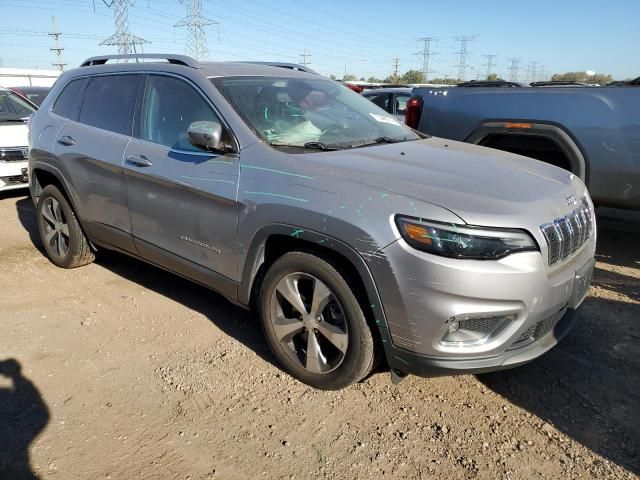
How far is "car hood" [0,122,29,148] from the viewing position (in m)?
7.28

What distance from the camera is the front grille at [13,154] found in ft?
23.5

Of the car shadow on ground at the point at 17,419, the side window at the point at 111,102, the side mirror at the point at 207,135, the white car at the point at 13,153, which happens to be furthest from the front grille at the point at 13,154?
the side mirror at the point at 207,135

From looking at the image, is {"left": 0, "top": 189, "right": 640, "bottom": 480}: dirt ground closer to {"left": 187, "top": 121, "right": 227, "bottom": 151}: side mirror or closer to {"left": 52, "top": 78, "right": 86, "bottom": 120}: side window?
{"left": 187, "top": 121, "right": 227, "bottom": 151}: side mirror

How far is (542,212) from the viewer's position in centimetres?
257

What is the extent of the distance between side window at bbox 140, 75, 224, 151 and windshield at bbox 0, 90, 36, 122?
5327 mm

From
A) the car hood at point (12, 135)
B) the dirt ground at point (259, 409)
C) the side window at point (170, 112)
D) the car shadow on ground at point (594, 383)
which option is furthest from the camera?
the car hood at point (12, 135)

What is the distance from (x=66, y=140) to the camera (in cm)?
444

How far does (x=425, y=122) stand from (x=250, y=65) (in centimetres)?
230

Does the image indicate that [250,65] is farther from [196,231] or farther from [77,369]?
[77,369]

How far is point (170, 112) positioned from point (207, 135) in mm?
762

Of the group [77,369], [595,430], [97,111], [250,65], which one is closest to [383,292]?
[595,430]

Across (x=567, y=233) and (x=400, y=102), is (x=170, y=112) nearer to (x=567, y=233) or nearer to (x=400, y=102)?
(x=567, y=233)

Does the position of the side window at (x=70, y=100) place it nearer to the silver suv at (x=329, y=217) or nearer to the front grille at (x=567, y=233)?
the silver suv at (x=329, y=217)

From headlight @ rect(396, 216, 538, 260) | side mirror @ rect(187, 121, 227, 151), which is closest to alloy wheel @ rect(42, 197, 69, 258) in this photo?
side mirror @ rect(187, 121, 227, 151)
